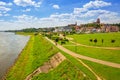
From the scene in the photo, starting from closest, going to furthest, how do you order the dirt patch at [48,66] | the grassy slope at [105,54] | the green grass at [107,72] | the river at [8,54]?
the green grass at [107,72] → the dirt patch at [48,66] → the grassy slope at [105,54] → the river at [8,54]

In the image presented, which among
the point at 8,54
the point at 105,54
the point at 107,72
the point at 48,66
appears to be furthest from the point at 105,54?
the point at 8,54

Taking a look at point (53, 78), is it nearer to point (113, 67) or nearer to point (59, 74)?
point (59, 74)

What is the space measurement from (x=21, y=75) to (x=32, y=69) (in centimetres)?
299

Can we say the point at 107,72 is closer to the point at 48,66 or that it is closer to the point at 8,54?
the point at 48,66

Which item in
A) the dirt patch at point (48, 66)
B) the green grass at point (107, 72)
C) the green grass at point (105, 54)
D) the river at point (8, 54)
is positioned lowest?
the river at point (8, 54)

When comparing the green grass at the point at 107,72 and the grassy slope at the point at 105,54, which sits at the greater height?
the green grass at the point at 107,72

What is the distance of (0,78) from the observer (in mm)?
32875

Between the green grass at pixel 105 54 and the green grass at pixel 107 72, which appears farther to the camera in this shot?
the green grass at pixel 105 54

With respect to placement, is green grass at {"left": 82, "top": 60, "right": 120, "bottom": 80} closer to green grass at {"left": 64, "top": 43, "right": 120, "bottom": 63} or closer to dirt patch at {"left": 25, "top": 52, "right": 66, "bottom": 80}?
green grass at {"left": 64, "top": 43, "right": 120, "bottom": 63}

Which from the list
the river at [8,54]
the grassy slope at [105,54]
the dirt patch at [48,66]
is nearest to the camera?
the dirt patch at [48,66]

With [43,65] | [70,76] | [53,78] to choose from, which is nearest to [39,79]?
[53,78]

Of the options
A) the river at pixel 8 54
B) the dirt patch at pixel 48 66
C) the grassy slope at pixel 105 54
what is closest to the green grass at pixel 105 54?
the grassy slope at pixel 105 54

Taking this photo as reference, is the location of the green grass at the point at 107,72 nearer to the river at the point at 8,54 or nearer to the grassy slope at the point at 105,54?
the grassy slope at the point at 105,54

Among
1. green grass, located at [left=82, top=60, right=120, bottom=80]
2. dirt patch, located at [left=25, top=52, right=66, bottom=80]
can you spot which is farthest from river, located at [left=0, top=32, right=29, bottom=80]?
green grass, located at [left=82, top=60, right=120, bottom=80]
